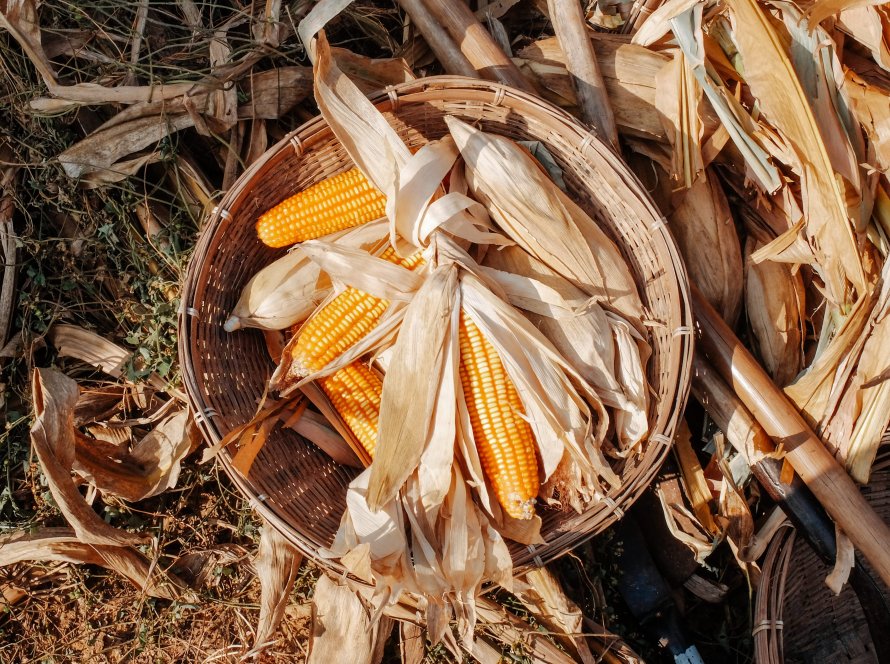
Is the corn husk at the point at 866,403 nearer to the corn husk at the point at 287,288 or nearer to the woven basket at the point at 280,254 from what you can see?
the woven basket at the point at 280,254

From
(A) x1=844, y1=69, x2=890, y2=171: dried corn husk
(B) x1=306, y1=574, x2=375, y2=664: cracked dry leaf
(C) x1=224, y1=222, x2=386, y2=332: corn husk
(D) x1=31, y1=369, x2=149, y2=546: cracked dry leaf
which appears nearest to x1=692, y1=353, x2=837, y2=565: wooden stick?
(A) x1=844, y1=69, x2=890, y2=171: dried corn husk

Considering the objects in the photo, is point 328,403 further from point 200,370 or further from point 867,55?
point 867,55

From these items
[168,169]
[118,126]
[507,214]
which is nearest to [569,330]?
[507,214]

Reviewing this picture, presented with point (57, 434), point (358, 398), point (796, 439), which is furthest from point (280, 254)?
point (796, 439)

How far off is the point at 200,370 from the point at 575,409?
103cm

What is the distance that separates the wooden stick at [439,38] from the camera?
2191 mm

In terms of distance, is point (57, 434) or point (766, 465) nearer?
point (57, 434)

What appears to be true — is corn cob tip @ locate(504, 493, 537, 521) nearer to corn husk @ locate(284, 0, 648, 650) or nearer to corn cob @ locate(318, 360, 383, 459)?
corn husk @ locate(284, 0, 648, 650)

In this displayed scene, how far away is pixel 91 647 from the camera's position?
7.57 feet

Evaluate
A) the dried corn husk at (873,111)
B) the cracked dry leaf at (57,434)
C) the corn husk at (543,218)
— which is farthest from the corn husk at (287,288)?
the dried corn husk at (873,111)

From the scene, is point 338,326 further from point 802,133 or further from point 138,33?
point 802,133

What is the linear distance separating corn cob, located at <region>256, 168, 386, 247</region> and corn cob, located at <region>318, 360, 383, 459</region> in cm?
41

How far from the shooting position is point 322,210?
78.0 inches

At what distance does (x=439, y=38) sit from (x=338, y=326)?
979mm
